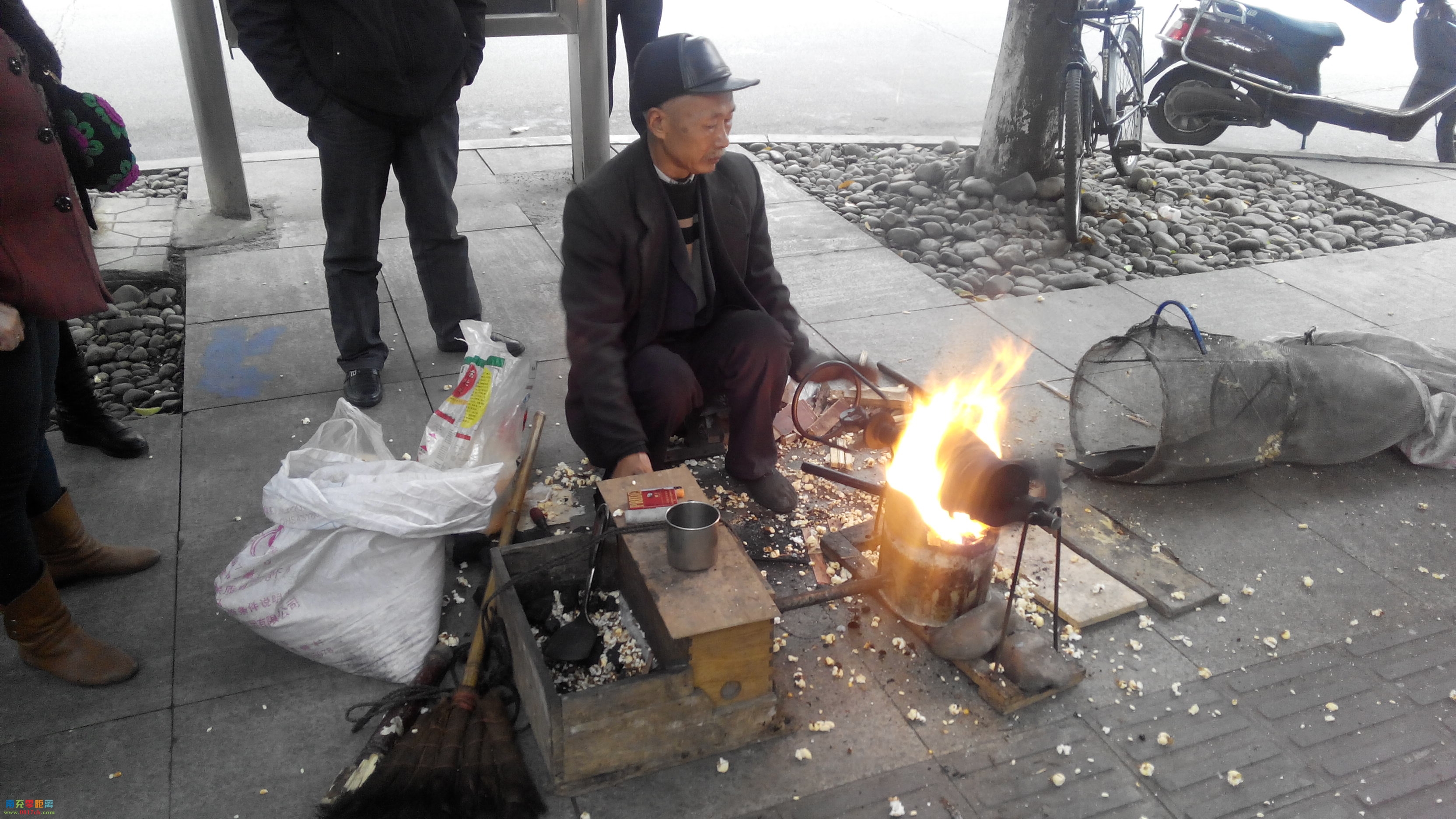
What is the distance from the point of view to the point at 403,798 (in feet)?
7.78

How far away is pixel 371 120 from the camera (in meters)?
3.98

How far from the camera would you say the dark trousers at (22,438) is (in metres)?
2.50

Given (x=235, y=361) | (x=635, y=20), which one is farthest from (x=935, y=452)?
(x=635, y=20)

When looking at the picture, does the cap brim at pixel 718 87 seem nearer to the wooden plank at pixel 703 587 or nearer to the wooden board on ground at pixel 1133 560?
the wooden plank at pixel 703 587

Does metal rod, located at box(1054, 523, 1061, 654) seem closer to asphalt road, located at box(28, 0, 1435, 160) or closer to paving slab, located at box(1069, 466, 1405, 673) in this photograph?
paving slab, located at box(1069, 466, 1405, 673)

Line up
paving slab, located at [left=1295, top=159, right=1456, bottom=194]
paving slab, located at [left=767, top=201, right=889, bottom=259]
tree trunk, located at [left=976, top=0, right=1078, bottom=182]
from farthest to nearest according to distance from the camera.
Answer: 1. paving slab, located at [left=1295, top=159, right=1456, bottom=194]
2. tree trunk, located at [left=976, top=0, right=1078, bottom=182]
3. paving slab, located at [left=767, top=201, right=889, bottom=259]

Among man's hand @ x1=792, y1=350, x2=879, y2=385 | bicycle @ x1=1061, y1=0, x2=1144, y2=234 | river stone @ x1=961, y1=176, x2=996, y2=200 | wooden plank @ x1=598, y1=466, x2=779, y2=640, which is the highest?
bicycle @ x1=1061, y1=0, x2=1144, y2=234

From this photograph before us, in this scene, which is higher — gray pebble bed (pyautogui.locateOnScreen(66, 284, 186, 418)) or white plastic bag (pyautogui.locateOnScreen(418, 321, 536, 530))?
white plastic bag (pyautogui.locateOnScreen(418, 321, 536, 530))

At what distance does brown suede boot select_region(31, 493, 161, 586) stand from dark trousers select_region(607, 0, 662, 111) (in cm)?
414

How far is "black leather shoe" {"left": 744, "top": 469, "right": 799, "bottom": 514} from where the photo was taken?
363 cm

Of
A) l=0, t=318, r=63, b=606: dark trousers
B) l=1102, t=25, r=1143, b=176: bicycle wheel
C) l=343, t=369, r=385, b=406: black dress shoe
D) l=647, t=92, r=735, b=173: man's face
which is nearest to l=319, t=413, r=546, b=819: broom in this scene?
l=0, t=318, r=63, b=606: dark trousers

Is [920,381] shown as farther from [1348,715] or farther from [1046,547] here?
[1348,715]

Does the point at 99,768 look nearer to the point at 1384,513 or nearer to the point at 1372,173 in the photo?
the point at 1384,513

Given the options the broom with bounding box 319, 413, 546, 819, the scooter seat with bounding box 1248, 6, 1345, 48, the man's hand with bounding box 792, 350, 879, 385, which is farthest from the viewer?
the scooter seat with bounding box 1248, 6, 1345, 48
